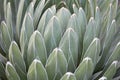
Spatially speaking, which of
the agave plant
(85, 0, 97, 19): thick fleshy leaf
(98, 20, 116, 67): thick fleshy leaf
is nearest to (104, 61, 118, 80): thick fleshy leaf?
the agave plant

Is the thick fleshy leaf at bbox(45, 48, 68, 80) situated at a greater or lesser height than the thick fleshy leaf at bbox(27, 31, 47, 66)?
lesser

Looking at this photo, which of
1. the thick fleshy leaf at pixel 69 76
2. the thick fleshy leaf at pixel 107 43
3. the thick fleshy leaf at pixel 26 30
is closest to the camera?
the thick fleshy leaf at pixel 69 76

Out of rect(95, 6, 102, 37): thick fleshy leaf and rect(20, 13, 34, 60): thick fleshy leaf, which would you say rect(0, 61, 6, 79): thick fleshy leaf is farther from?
rect(95, 6, 102, 37): thick fleshy leaf

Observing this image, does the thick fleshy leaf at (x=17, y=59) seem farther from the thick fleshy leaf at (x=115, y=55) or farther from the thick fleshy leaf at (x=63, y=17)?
the thick fleshy leaf at (x=115, y=55)

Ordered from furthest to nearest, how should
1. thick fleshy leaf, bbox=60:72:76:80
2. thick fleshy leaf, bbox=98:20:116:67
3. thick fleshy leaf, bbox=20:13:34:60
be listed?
thick fleshy leaf, bbox=98:20:116:67
thick fleshy leaf, bbox=20:13:34:60
thick fleshy leaf, bbox=60:72:76:80

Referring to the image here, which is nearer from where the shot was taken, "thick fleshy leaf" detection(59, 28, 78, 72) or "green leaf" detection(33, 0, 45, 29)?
"thick fleshy leaf" detection(59, 28, 78, 72)

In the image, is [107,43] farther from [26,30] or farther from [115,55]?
[26,30]

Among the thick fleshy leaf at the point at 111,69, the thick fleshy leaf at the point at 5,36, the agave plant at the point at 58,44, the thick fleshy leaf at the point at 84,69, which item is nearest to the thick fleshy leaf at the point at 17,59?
the agave plant at the point at 58,44

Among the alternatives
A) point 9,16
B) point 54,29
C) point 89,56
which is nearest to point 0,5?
point 9,16

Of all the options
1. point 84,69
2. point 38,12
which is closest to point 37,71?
point 84,69
